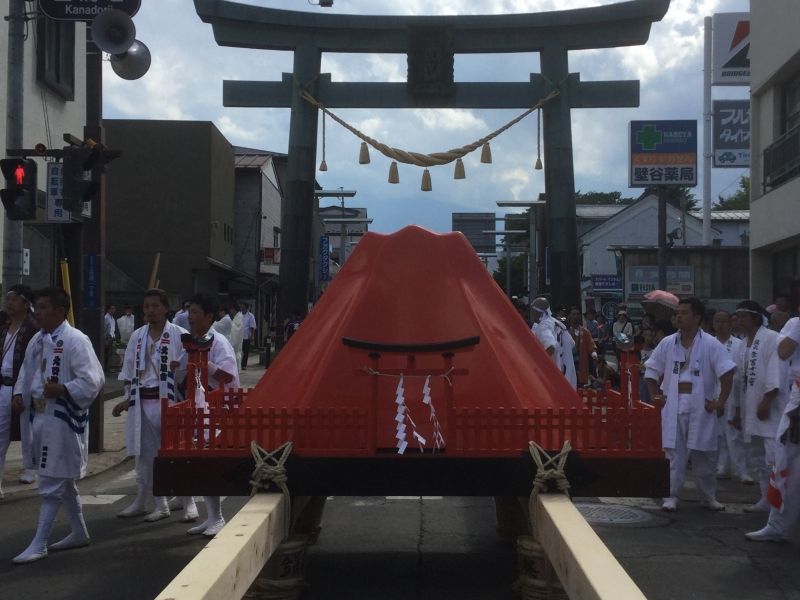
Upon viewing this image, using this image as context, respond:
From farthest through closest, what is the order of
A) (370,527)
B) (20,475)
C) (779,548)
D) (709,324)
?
(709,324), (20,475), (370,527), (779,548)

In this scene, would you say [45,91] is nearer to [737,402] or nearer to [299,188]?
[299,188]

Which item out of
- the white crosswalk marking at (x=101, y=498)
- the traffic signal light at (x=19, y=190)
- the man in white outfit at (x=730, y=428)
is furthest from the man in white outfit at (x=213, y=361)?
the man in white outfit at (x=730, y=428)

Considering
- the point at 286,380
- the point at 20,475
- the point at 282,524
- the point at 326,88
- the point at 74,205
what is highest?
the point at 326,88

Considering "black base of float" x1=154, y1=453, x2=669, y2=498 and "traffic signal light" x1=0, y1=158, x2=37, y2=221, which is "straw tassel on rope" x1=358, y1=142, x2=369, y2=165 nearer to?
"traffic signal light" x1=0, y1=158, x2=37, y2=221

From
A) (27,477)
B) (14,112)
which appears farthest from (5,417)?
(14,112)

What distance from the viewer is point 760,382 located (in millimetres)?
8133

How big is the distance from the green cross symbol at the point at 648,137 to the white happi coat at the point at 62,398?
1958 cm

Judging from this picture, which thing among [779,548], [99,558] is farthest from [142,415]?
[779,548]

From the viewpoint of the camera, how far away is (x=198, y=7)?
18.6m

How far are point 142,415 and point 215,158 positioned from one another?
95.7ft

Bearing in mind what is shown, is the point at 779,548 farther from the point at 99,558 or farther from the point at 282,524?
the point at 99,558

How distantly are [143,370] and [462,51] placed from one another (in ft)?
41.2

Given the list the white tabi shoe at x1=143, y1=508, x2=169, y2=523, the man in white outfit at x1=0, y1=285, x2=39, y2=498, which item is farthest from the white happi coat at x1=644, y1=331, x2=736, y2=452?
the man in white outfit at x1=0, y1=285, x2=39, y2=498

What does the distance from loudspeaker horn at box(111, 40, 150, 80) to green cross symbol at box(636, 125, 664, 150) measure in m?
15.6
